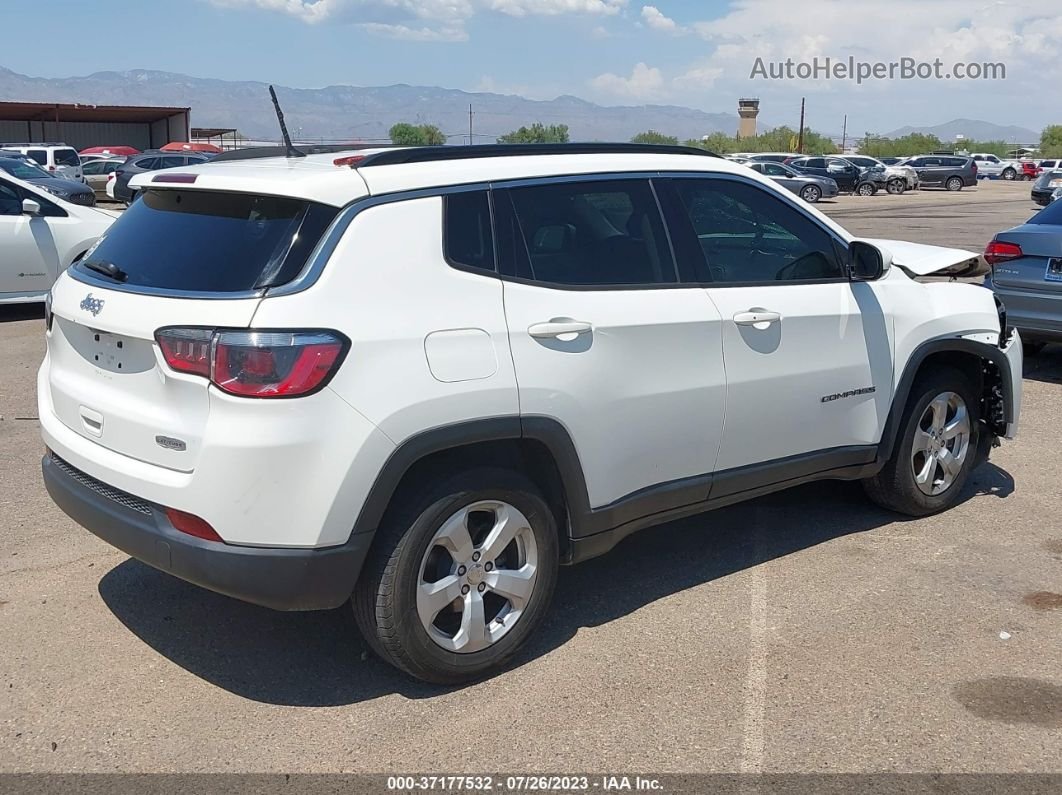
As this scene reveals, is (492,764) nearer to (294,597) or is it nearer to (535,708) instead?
(535,708)

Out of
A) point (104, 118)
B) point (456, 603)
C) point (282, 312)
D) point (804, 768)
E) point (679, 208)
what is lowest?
point (804, 768)

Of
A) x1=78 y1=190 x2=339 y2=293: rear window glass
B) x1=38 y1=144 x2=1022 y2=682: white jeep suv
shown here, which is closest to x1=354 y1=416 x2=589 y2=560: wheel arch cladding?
x1=38 y1=144 x2=1022 y2=682: white jeep suv

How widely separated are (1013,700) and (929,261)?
2.64m

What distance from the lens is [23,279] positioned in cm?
1157

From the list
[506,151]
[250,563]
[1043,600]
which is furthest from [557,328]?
[1043,600]

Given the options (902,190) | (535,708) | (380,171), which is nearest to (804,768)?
(535,708)

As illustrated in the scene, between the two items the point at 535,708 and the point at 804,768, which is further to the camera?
the point at 535,708

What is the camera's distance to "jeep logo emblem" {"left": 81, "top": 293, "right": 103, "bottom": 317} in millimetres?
3814

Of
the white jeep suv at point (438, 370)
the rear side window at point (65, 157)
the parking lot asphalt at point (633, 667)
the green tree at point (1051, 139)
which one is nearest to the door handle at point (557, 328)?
the white jeep suv at point (438, 370)

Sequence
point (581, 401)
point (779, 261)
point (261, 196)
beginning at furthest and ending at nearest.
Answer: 1. point (779, 261)
2. point (581, 401)
3. point (261, 196)

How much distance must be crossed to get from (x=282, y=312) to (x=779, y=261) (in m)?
2.38

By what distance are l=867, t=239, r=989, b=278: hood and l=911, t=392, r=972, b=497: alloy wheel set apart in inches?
25.9

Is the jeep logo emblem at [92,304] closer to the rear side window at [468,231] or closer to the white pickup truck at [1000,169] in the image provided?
the rear side window at [468,231]

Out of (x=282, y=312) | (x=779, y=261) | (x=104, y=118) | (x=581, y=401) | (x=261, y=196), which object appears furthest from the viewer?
(x=104, y=118)
